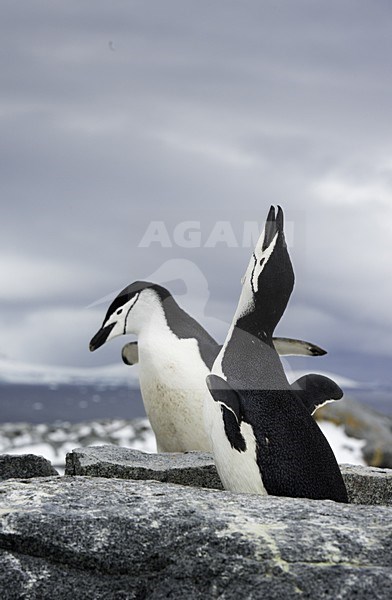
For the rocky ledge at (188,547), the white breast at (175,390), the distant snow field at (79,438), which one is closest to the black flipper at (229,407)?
the rocky ledge at (188,547)

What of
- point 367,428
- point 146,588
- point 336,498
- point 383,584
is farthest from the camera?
point 367,428

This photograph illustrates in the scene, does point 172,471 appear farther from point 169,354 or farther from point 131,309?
point 131,309

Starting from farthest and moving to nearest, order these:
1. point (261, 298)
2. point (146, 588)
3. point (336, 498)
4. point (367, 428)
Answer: point (367, 428)
point (261, 298)
point (336, 498)
point (146, 588)

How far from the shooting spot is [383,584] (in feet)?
8.15

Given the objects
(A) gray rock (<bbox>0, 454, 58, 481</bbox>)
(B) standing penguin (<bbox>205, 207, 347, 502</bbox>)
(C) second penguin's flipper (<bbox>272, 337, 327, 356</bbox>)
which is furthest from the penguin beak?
(B) standing penguin (<bbox>205, 207, 347, 502</bbox>)

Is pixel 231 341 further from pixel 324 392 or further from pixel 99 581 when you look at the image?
pixel 99 581

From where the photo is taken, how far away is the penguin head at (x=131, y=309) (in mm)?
5582

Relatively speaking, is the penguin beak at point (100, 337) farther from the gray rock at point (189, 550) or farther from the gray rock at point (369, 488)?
the gray rock at point (189, 550)

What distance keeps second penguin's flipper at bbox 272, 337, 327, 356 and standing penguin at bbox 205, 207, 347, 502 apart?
1415 millimetres

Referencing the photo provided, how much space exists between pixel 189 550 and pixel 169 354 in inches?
105

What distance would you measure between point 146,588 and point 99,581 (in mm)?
150

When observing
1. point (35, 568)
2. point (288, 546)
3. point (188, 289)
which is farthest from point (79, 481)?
point (188, 289)

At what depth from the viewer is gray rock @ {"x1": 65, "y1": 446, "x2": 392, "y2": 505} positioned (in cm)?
410

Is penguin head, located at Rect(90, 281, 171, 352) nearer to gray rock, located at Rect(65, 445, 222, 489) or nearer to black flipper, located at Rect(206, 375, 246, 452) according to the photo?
gray rock, located at Rect(65, 445, 222, 489)
